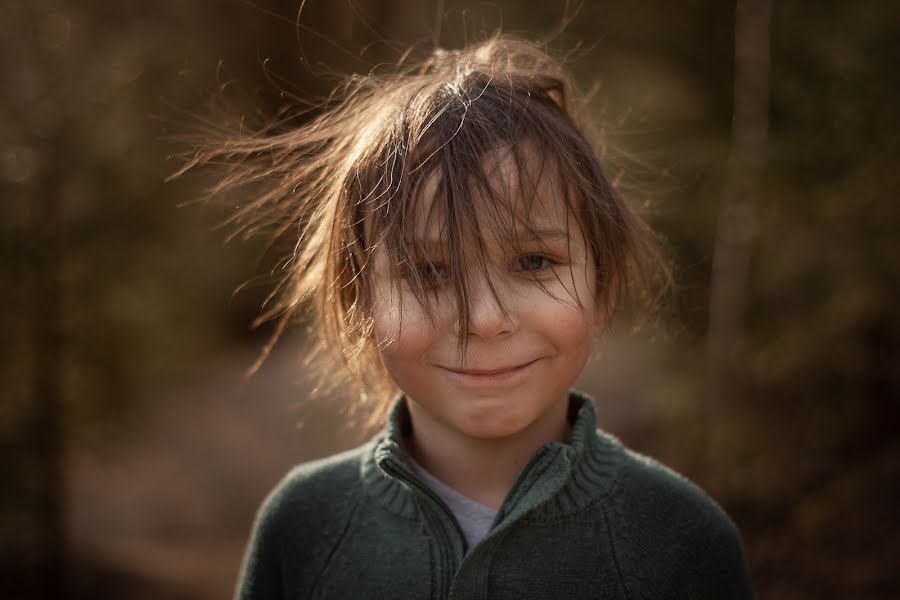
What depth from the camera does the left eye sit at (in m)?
1.53

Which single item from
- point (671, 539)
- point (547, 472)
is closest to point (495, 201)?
point (547, 472)

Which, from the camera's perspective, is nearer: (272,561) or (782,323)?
(272,561)

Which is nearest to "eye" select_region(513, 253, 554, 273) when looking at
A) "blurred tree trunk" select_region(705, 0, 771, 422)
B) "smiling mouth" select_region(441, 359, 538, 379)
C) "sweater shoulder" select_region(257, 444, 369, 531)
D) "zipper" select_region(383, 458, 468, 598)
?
"smiling mouth" select_region(441, 359, 538, 379)

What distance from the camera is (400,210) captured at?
5.01 ft

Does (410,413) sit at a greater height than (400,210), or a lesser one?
lesser

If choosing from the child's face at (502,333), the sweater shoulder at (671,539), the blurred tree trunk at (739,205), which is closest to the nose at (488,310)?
the child's face at (502,333)

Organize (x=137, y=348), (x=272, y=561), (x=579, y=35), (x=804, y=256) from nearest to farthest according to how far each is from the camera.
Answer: (x=272, y=561) < (x=804, y=256) < (x=579, y=35) < (x=137, y=348)

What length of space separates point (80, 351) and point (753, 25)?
3.31 meters

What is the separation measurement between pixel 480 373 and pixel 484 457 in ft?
0.80

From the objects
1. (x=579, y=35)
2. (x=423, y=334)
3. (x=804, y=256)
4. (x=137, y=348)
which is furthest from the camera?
(x=137, y=348)

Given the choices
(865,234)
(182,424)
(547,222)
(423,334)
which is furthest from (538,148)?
(182,424)

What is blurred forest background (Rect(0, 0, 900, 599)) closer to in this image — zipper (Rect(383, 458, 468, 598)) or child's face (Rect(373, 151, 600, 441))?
child's face (Rect(373, 151, 600, 441))

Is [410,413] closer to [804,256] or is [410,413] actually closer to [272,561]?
[272,561]

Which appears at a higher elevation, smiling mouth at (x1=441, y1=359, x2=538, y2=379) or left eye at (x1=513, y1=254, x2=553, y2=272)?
left eye at (x1=513, y1=254, x2=553, y2=272)
